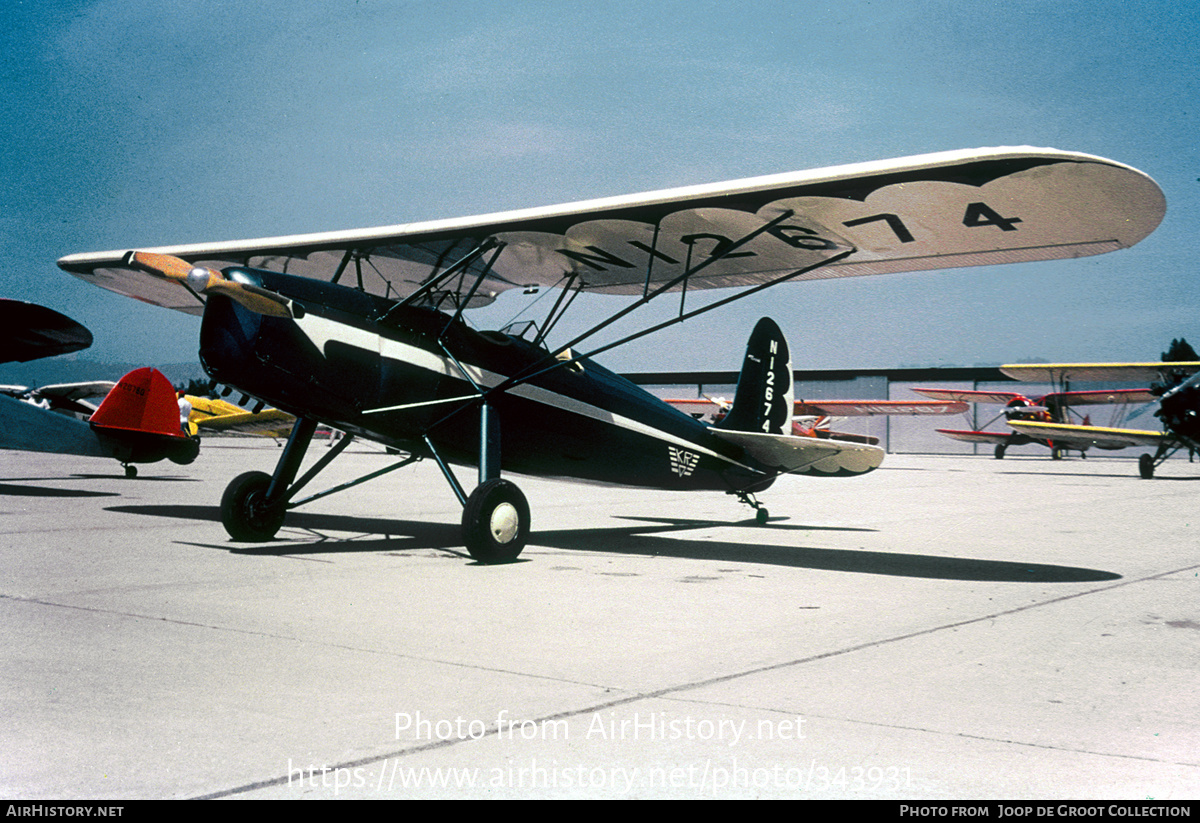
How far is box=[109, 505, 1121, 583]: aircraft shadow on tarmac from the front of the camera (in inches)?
269

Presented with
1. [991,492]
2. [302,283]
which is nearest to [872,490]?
[991,492]

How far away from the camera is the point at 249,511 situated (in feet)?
25.7

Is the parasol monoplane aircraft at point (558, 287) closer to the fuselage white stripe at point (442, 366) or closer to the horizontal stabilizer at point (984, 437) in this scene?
the fuselage white stripe at point (442, 366)

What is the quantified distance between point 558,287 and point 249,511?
13.2 ft

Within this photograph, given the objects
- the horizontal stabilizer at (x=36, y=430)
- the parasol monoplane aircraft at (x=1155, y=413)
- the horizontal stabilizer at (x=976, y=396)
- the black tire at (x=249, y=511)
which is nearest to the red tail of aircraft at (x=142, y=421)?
the horizontal stabilizer at (x=36, y=430)

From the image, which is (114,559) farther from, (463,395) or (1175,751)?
(1175,751)

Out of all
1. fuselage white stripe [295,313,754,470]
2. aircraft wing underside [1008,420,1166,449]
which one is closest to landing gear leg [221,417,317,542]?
fuselage white stripe [295,313,754,470]

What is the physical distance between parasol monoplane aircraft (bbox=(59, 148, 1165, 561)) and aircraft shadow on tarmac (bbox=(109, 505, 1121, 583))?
573 mm

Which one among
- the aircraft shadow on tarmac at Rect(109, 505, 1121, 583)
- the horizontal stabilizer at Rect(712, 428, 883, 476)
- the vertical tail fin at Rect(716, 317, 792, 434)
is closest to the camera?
the aircraft shadow on tarmac at Rect(109, 505, 1121, 583)

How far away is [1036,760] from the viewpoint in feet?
8.68

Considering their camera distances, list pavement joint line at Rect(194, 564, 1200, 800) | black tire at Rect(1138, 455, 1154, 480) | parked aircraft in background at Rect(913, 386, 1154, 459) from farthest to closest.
A: 1. parked aircraft in background at Rect(913, 386, 1154, 459)
2. black tire at Rect(1138, 455, 1154, 480)
3. pavement joint line at Rect(194, 564, 1200, 800)

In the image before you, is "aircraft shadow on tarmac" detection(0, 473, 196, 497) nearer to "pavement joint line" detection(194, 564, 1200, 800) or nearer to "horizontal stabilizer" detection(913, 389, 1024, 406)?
"pavement joint line" detection(194, 564, 1200, 800)

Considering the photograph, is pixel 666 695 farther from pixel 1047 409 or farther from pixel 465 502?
pixel 1047 409

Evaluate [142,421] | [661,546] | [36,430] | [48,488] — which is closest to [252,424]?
[142,421]
